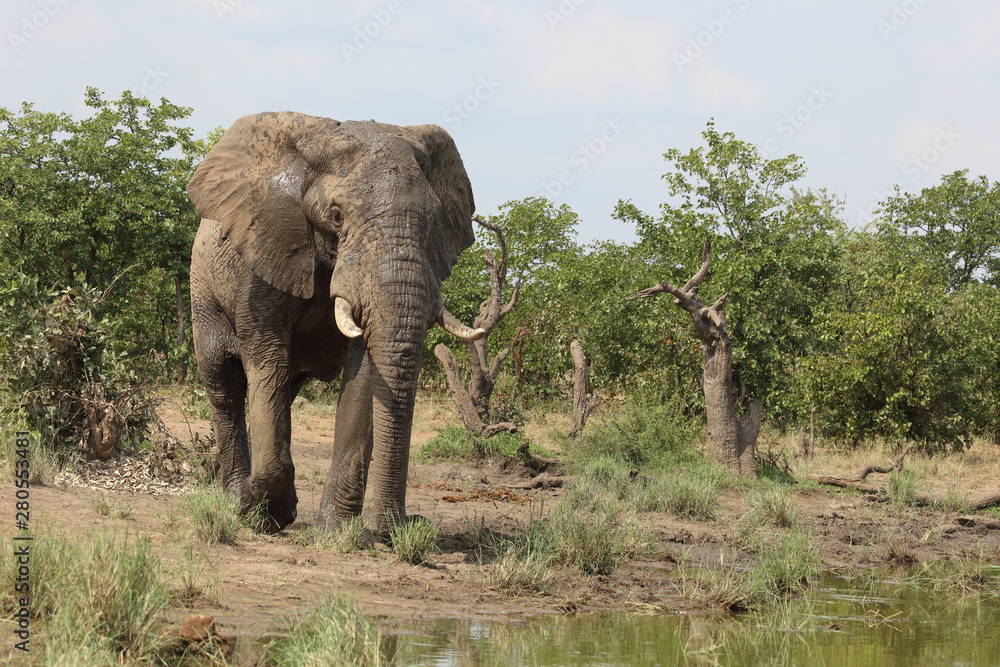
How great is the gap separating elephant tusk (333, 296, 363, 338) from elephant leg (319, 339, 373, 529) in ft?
1.36

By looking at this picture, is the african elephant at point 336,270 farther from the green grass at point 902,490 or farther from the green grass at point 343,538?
the green grass at point 902,490

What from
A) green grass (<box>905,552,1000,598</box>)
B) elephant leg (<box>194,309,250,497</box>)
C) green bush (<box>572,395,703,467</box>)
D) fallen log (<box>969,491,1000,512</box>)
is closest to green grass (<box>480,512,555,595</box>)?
elephant leg (<box>194,309,250,497</box>)

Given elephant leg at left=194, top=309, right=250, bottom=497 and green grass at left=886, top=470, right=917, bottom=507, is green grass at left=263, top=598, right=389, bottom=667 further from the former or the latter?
green grass at left=886, top=470, right=917, bottom=507

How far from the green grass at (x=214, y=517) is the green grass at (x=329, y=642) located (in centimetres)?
215

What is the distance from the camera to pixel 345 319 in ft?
23.1

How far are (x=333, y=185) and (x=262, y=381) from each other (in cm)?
168

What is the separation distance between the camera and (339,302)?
712cm

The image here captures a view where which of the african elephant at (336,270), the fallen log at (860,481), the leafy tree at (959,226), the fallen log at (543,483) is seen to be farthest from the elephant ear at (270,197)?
the leafy tree at (959,226)

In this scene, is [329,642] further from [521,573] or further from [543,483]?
[543,483]

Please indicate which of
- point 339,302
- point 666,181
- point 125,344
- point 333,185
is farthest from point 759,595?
point 666,181

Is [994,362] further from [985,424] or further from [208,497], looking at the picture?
[208,497]

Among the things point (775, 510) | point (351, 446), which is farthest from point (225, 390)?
point (775, 510)

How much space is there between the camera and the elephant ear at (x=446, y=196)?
7816 millimetres

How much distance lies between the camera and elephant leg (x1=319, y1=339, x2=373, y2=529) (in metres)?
7.44
